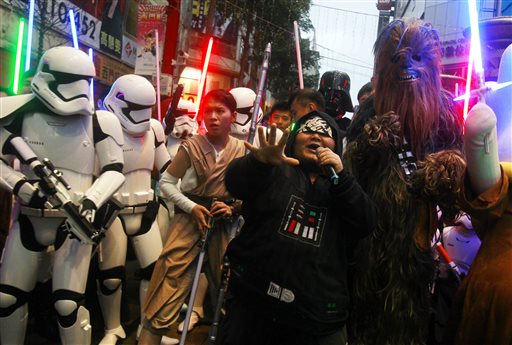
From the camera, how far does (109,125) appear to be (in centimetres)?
322

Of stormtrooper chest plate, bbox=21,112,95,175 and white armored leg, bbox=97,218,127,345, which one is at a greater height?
stormtrooper chest plate, bbox=21,112,95,175

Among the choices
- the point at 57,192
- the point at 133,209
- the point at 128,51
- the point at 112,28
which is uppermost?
the point at 112,28

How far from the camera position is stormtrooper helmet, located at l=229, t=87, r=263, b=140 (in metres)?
4.98

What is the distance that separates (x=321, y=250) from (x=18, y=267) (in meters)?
1.99

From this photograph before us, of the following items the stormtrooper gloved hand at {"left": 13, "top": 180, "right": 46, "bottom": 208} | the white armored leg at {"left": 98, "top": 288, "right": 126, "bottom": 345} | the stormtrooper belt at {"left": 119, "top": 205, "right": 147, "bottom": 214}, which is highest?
the stormtrooper gloved hand at {"left": 13, "top": 180, "right": 46, "bottom": 208}

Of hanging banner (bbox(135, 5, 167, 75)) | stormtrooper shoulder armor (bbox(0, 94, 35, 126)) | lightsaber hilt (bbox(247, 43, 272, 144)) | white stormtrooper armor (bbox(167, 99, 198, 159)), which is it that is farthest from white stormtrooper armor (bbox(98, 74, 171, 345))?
hanging banner (bbox(135, 5, 167, 75))

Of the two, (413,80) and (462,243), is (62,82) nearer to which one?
(413,80)

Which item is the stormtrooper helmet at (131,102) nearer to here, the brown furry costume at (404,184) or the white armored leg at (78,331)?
the white armored leg at (78,331)

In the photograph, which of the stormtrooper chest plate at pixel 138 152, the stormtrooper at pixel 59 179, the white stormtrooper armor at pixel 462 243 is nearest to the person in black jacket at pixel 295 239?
the white stormtrooper armor at pixel 462 243

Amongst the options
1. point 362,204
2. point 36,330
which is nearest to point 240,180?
point 362,204

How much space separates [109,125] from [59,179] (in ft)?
1.85

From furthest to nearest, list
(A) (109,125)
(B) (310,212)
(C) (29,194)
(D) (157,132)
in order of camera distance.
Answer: (D) (157,132), (A) (109,125), (C) (29,194), (B) (310,212)

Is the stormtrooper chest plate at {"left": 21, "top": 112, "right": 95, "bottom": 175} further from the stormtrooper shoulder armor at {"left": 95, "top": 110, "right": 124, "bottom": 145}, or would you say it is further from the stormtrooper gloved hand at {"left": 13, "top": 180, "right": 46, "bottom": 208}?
the stormtrooper gloved hand at {"left": 13, "top": 180, "right": 46, "bottom": 208}

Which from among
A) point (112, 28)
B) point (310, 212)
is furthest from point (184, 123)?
point (112, 28)
